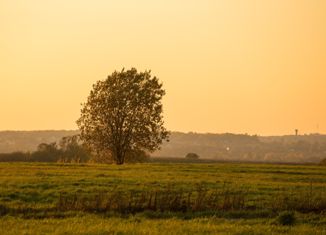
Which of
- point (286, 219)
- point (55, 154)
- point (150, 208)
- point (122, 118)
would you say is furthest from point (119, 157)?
point (286, 219)

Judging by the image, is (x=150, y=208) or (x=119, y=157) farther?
(x=119, y=157)

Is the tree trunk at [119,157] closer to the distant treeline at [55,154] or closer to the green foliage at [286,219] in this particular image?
the distant treeline at [55,154]

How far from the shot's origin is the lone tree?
3290 inches

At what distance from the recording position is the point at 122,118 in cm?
8425

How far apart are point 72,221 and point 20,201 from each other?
7.78 metres

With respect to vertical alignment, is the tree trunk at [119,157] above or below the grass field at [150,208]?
above

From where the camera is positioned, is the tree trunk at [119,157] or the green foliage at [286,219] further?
the tree trunk at [119,157]

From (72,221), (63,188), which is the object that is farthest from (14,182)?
(72,221)

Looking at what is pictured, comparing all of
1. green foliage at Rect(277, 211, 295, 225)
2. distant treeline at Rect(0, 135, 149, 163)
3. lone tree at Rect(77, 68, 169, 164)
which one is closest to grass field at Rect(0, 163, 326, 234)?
green foliage at Rect(277, 211, 295, 225)

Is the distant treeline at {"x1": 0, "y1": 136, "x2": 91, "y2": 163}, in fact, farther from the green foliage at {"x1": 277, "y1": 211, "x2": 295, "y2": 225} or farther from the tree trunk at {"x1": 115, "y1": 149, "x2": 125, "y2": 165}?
the green foliage at {"x1": 277, "y1": 211, "x2": 295, "y2": 225}

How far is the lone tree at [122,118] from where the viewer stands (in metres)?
83.6

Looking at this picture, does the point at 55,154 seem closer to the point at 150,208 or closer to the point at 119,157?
the point at 119,157

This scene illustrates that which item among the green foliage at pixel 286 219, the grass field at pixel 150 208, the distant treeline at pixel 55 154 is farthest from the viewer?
the distant treeline at pixel 55 154

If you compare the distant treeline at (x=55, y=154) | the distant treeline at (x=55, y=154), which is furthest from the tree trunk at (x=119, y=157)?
the distant treeline at (x=55, y=154)
